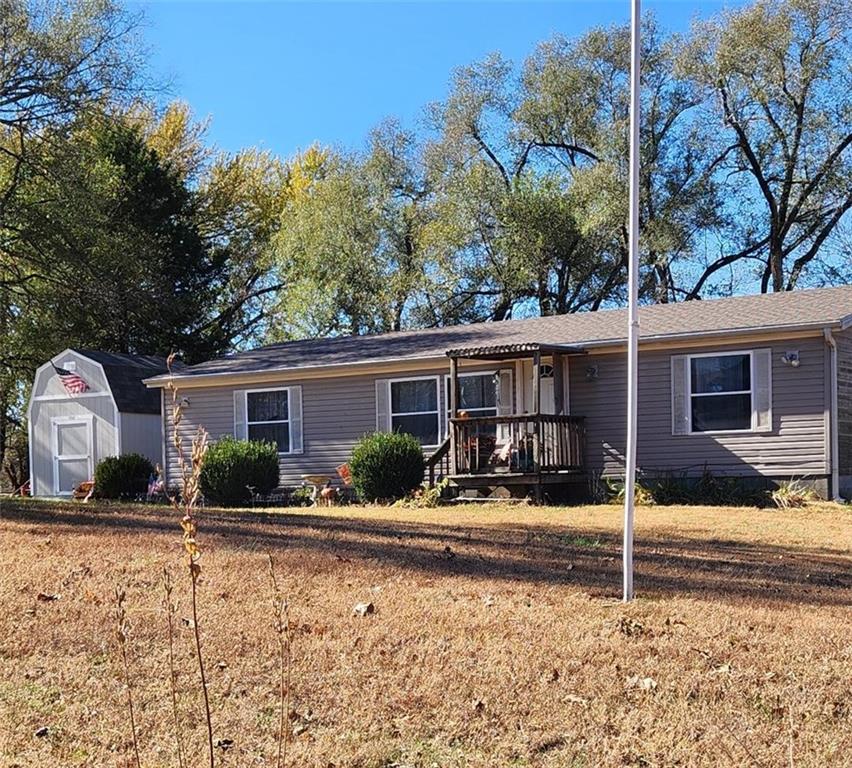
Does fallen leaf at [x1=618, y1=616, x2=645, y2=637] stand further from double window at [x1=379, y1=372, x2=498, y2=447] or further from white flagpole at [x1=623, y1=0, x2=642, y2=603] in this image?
double window at [x1=379, y1=372, x2=498, y2=447]

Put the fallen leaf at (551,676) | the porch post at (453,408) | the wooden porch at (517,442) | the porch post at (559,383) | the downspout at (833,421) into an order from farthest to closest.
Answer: the porch post at (559,383)
the porch post at (453,408)
the wooden porch at (517,442)
the downspout at (833,421)
the fallen leaf at (551,676)

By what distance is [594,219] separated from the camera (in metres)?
27.1

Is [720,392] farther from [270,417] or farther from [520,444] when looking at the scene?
[270,417]

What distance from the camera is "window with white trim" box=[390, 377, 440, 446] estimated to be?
746 inches

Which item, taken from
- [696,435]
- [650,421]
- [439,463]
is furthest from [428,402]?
[696,435]

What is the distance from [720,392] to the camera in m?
16.5

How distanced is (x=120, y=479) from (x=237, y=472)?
3334 mm

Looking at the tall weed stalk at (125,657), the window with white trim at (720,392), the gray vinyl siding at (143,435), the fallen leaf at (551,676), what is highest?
the window with white trim at (720,392)

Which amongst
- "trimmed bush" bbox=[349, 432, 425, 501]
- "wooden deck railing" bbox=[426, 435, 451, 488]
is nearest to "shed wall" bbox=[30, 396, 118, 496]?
"trimmed bush" bbox=[349, 432, 425, 501]

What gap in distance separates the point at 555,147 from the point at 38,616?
2706 centimetres

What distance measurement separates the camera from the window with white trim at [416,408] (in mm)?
18939

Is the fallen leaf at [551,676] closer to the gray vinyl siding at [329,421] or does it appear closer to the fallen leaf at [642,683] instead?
the fallen leaf at [642,683]

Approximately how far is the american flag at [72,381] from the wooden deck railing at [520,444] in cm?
966

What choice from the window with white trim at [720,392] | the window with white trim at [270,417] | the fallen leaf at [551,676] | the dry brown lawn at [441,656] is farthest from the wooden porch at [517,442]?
the fallen leaf at [551,676]
